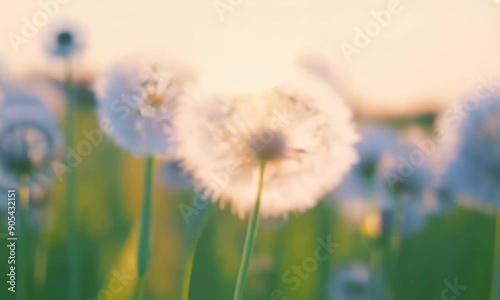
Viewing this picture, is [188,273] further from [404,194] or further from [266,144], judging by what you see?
[404,194]

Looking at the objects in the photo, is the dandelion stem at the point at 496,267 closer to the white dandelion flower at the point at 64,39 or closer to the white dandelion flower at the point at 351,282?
the white dandelion flower at the point at 351,282

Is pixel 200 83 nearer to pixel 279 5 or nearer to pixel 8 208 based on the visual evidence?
pixel 279 5

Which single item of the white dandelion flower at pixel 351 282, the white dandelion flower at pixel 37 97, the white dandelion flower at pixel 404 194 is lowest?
the white dandelion flower at pixel 351 282

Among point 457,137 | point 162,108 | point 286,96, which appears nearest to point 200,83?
point 162,108

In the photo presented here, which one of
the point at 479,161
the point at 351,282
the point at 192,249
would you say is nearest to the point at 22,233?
the point at 192,249

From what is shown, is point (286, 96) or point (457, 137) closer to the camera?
point (286, 96)

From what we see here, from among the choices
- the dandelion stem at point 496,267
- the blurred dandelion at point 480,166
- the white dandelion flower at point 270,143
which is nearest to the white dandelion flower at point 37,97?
the white dandelion flower at point 270,143
